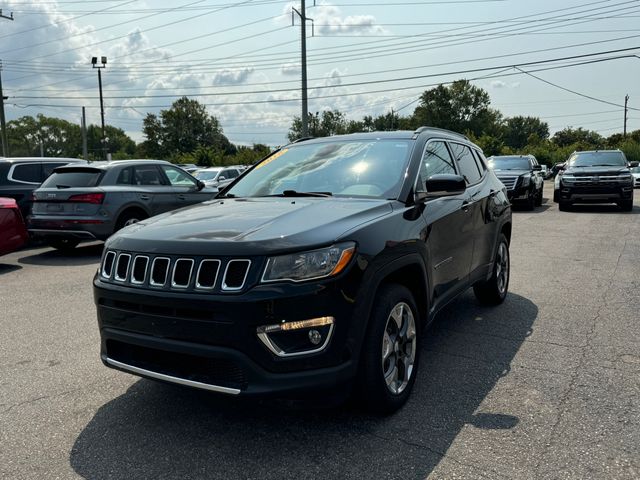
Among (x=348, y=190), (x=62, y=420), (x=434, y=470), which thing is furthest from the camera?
(x=348, y=190)

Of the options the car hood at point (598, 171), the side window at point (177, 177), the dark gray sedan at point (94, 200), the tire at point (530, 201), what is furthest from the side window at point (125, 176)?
the car hood at point (598, 171)

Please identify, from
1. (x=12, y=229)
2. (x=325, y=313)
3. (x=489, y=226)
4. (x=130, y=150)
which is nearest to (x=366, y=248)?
(x=325, y=313)

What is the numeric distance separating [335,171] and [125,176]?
685cm

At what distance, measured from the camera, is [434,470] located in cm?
273

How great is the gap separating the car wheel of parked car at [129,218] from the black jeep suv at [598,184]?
12162 millimetres

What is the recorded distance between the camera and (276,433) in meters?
3.11

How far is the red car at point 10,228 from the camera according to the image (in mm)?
8305

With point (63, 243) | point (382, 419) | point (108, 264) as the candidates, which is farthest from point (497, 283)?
point (63, 243)

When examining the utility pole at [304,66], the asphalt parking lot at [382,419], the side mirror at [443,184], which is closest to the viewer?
the asphalt parking lot at [382,419]

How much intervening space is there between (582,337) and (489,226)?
128 centimetres

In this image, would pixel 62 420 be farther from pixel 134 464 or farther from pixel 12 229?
pixel 12 229

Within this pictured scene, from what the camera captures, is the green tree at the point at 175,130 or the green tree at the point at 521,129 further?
the green tree at the point at 521,129

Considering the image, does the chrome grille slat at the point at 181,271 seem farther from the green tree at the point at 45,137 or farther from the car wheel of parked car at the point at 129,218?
the green tree at the point at 45,137

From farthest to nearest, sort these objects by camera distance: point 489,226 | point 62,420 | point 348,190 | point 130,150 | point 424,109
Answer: point 130,150
point 424,109
point 489,226
point 348,190
point 62,420
